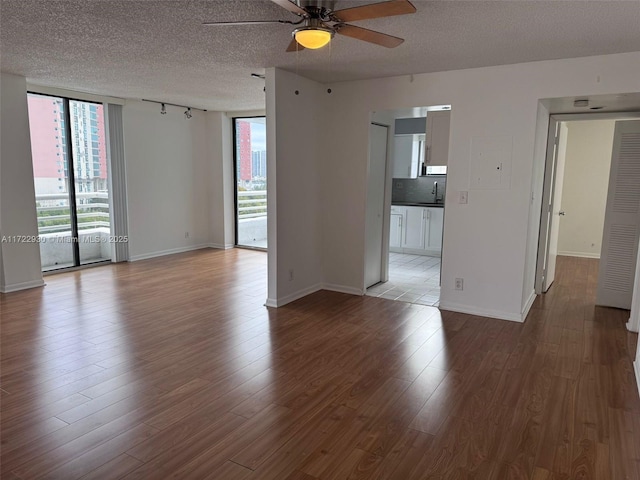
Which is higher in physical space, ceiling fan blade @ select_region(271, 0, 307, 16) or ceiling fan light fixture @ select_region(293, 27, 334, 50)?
ceiling fan blade @ select_region(271, 0, 307, 16)

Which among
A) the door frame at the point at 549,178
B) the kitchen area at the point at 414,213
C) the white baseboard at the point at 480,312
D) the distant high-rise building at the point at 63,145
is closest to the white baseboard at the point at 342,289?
the kitchen area at the point at 414,213

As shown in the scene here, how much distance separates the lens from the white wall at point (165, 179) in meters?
6.93

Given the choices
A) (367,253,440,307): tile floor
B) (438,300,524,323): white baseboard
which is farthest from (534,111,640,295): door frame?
(367,253,440,307): tile floor

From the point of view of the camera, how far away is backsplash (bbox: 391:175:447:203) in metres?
8.16

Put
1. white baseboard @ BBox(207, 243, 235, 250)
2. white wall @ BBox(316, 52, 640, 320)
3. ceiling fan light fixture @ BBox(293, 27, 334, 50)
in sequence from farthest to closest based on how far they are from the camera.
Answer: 1. white baseboard @ BBox(207, 243, 235, 250)
2. white wall @ BBox(316, 52, 640, 320)
3. ceiling fan light fixture @ BBox(293, 27, 334, 50)

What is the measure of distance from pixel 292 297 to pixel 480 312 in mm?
2029

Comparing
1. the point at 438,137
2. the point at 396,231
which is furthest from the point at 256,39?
the point at 396,231

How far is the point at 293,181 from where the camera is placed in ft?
15.7

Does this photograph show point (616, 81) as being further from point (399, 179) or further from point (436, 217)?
point (399, 179)

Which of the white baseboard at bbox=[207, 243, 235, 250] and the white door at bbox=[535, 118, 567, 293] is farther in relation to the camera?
the white baseboard at bbox=[207, 243, 235, 250]

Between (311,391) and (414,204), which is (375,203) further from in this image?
(311,391)

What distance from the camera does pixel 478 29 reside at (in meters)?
3.09

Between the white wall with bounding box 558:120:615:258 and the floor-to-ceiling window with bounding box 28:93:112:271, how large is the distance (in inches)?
303

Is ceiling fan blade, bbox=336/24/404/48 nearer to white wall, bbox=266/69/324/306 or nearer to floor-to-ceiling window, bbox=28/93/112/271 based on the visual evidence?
white wall, bbox=266/69/324/306
